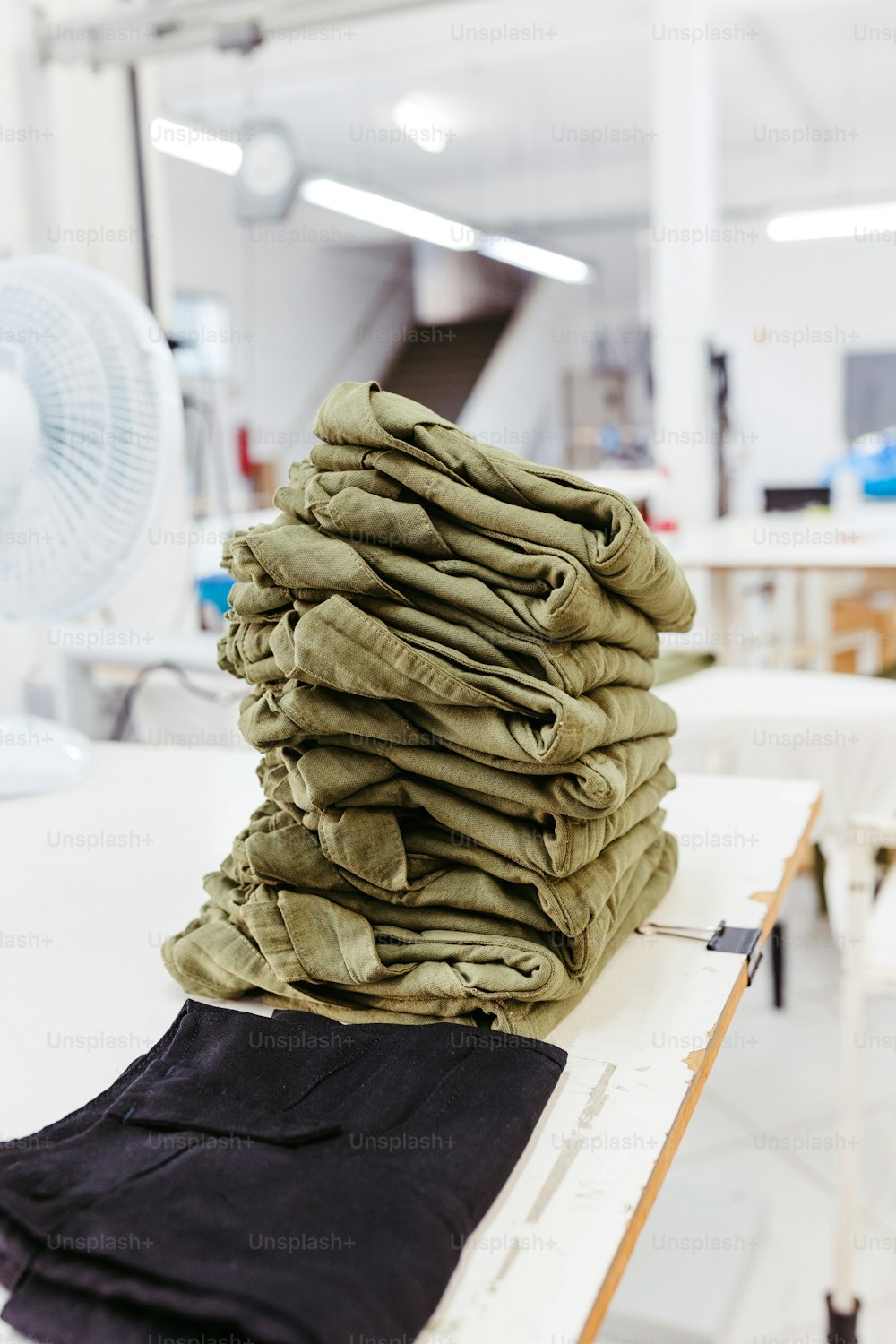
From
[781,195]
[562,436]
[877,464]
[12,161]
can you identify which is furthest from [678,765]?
[562,436]

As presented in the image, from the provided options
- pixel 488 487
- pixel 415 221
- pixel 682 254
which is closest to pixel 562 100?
pixel 415 221

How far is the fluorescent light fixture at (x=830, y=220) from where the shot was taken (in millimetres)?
5523

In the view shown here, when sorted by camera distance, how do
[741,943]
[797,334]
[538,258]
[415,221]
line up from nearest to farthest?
[741,943], [415,221], [538,258], [797,334]

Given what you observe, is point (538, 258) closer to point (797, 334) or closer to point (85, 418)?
point (797, 334)

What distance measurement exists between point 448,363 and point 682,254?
6437 millimetres

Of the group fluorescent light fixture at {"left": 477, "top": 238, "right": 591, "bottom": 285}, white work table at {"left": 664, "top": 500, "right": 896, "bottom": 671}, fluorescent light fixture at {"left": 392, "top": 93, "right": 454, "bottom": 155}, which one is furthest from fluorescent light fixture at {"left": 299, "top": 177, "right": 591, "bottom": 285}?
white work table at {"left": 664, "top": 500, "right": 896, "bottom": 671}

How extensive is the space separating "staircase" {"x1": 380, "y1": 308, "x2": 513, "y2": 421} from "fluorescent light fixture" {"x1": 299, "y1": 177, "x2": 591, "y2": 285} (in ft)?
7.49

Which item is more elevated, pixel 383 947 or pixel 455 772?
pixel 455 772

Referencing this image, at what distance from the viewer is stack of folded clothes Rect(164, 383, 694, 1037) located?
63 centimetres

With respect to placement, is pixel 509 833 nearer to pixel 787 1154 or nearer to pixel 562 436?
pixel 787 1154

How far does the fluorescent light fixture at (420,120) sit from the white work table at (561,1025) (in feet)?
19.3

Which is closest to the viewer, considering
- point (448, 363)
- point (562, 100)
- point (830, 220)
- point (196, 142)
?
point (196, 142)

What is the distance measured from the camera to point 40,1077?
0.62m

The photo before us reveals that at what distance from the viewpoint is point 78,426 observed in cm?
107
